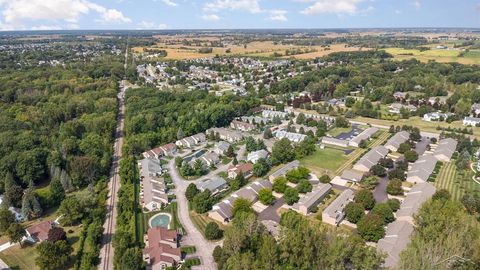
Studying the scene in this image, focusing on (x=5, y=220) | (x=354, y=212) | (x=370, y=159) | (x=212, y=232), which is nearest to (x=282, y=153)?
(x=370, y=159)

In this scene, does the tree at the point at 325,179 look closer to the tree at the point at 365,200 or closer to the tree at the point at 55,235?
the tree at the point at 365,200

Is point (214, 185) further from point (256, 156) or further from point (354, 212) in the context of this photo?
point (354, 212)

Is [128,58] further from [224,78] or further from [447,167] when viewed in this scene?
[447,167]

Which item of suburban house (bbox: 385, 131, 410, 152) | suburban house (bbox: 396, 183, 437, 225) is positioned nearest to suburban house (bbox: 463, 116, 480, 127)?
suburban house (bbox: 385, 131, 410, 152)

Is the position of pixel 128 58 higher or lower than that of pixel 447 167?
higher

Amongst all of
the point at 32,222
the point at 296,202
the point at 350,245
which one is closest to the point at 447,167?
the point at 296,202

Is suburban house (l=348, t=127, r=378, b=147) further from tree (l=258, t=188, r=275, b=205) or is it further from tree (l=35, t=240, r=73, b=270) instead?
tree (l=35, t=240, r=73, b=270)
